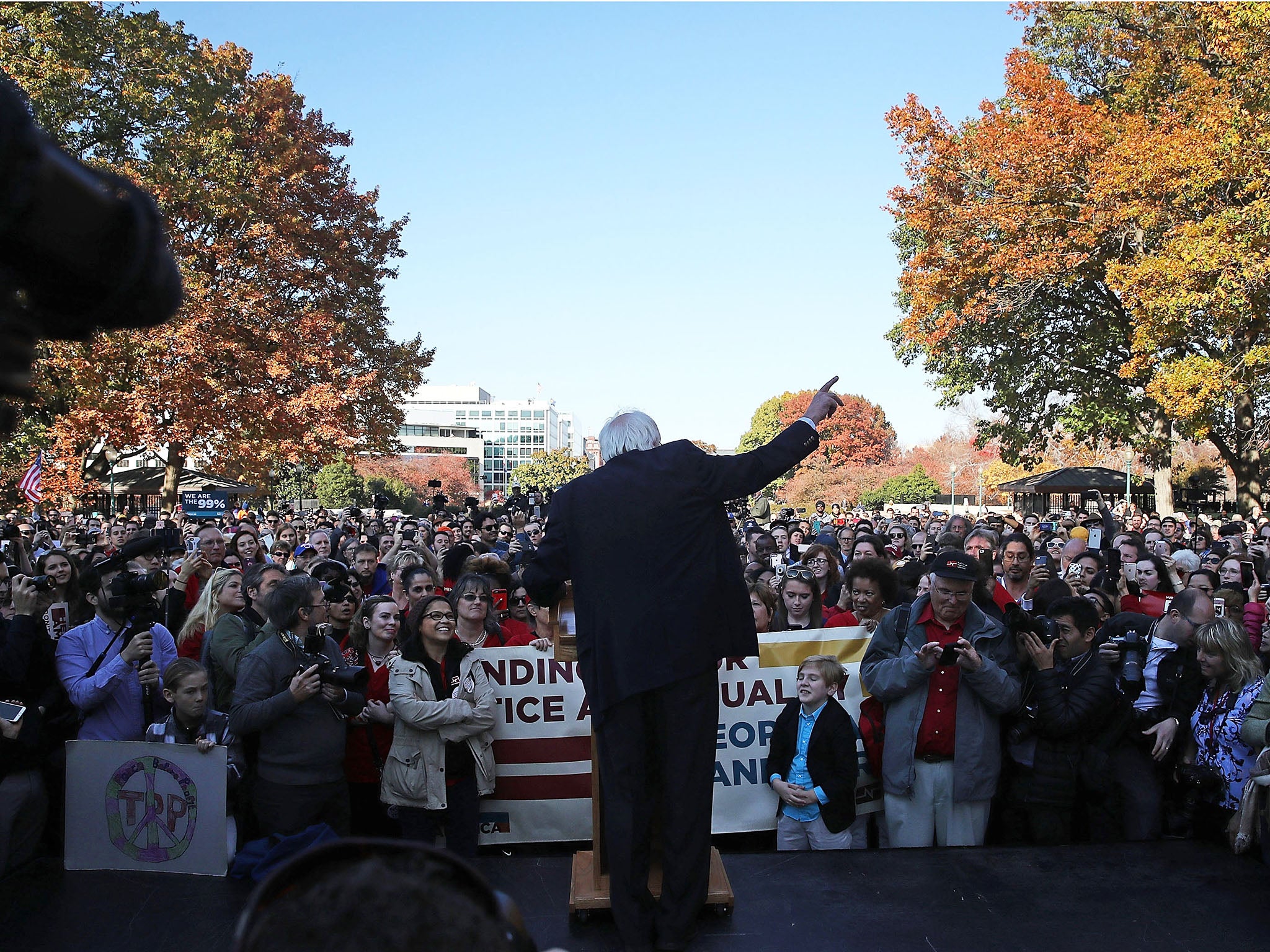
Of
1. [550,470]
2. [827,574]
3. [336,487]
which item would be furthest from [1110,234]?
[550,470]

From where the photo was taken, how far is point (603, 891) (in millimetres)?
3748

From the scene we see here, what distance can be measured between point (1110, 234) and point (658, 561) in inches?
863

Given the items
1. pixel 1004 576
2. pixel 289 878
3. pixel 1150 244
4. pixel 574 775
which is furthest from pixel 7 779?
pixel 1150 244

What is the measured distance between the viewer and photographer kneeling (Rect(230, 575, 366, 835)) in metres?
4.39

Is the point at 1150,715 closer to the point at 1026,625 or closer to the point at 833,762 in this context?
the point at 1026,625

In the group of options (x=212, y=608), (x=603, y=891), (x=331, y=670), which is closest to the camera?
(x=603, y=891)

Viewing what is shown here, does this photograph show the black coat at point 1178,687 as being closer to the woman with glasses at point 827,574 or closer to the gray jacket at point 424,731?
the gray jacket at point 424,731

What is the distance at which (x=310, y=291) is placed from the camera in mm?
26188

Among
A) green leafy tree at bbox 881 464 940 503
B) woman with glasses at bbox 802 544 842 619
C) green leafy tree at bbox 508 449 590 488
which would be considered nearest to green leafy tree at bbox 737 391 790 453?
green leafy tree at bbox 508 449 590 488

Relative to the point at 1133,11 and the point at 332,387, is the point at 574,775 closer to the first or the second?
the point at 332,387

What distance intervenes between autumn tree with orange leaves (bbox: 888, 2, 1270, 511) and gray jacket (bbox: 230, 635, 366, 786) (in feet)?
58.8

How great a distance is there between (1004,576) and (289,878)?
6734mm

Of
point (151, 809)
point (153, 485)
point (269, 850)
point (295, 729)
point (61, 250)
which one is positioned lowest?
point (269, 850)

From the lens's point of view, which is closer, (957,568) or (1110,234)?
(957,568)
